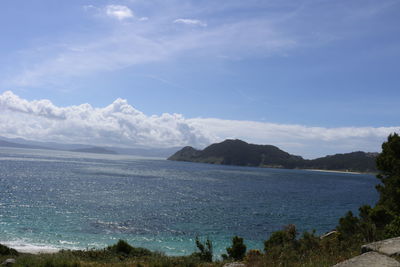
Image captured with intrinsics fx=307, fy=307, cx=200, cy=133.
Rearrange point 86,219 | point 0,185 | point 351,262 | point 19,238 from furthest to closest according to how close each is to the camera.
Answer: point 0,185 → point 86,219 → point 19,238 → point 351,262

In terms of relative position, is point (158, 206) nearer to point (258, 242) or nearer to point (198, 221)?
point (198, 221)

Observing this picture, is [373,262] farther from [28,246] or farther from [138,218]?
[138,218]

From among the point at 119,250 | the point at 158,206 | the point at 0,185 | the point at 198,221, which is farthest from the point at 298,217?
the point at 0,185

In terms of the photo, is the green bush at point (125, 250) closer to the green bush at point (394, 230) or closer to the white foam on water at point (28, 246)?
the white foam on water at point (28, 246)

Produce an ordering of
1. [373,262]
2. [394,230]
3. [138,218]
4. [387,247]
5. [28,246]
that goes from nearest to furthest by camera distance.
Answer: [373,262], [387,247], [394,230], [28,246], [138,218]

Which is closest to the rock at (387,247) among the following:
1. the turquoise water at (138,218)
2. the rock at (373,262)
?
the rock at (373,262)

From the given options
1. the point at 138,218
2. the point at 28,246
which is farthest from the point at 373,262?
the point at 138,218

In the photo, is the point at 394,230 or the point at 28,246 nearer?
the point at 394,230

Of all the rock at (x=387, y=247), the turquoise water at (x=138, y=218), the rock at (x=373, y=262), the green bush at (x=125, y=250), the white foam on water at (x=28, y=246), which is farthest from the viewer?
the turquoise water at (x=138, y=218)

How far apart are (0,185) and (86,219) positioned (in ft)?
148

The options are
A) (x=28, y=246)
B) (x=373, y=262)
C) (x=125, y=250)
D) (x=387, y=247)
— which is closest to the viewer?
(x=373, y=262)

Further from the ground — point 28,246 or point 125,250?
point 125,250

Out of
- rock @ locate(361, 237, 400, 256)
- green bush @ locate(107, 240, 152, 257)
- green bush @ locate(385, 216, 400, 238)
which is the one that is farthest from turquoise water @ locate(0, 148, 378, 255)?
rock @ locate(361, 237, 400, 256)

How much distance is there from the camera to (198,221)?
4925 cm
